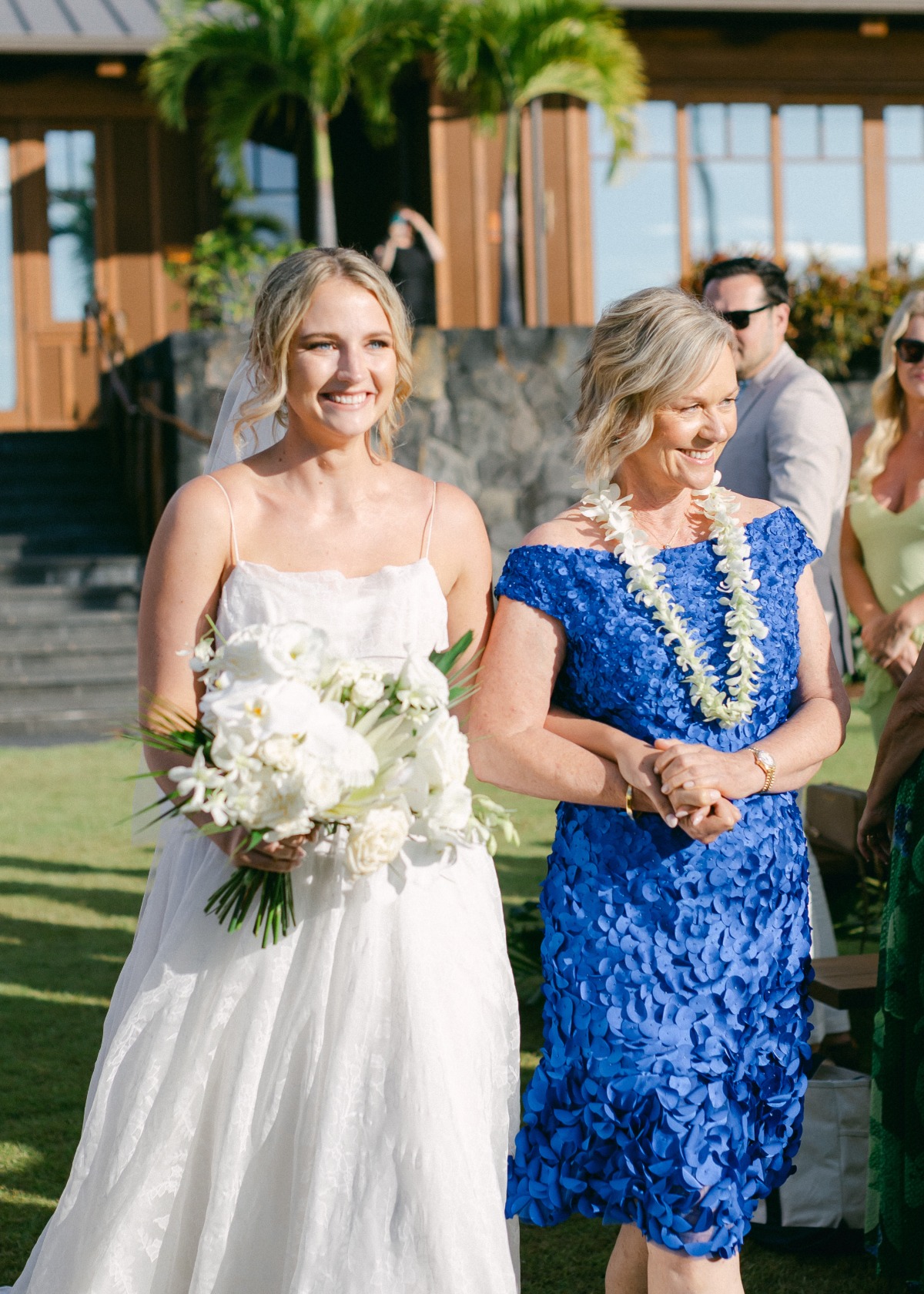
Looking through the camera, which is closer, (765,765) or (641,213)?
(765,765)

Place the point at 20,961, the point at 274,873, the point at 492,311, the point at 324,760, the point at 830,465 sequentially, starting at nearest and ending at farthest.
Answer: the point at 324,760 → the point at 274,873 → the point at 830,465 → the point at 20,961 → the point at 492,311

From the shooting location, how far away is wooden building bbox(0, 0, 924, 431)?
641 inches

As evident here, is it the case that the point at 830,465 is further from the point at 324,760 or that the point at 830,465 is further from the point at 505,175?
the point at 505,175

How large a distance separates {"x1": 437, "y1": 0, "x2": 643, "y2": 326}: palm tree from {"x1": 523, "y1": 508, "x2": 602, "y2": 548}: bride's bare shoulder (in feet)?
37.1

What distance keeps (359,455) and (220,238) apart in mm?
14699

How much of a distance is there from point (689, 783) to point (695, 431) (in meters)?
0.69

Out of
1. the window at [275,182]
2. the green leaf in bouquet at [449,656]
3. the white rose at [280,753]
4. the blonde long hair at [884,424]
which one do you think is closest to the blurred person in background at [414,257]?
the window at [275,182]

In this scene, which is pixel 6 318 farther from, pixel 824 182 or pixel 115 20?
pixel 824 182

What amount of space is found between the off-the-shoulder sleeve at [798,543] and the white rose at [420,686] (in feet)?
2.90

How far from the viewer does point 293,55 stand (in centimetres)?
1385

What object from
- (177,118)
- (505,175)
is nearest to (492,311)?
(505,175)

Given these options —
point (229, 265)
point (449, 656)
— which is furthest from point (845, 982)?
point (229, 265)

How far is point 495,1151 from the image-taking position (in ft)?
9.30

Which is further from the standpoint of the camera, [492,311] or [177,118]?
[492,311]
